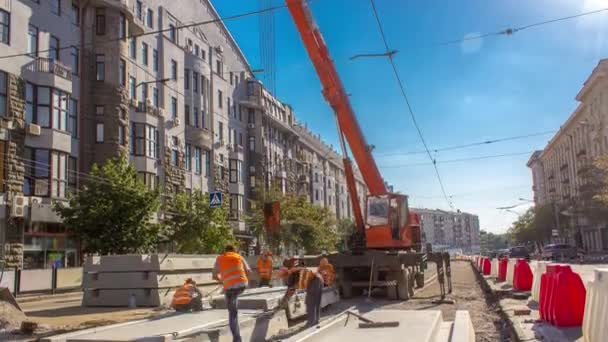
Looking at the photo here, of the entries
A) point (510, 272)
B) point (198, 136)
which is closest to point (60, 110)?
point (198, 136)

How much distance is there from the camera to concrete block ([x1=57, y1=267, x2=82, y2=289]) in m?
26.1

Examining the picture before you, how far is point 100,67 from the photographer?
34812mm

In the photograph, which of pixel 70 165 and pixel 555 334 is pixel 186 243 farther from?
pixel 555 334

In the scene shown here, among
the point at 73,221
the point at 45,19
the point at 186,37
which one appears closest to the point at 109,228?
the point at 73,221

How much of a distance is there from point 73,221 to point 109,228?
1796 millimetres

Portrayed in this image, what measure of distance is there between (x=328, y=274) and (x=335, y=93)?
5544mm

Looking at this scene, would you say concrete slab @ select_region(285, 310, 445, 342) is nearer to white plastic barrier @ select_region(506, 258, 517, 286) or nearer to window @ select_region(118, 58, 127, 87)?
white plastic barrier @ select_region(506, 258, 517, 286)

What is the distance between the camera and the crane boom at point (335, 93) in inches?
707

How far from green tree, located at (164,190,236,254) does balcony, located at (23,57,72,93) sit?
28.4 ft

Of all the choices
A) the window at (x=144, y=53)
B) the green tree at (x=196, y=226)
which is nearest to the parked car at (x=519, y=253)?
the green tree at (x=196, y=226)

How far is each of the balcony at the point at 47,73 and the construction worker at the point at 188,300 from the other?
2045 cm

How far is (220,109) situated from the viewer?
5203cm

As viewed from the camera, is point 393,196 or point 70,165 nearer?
point 393,196

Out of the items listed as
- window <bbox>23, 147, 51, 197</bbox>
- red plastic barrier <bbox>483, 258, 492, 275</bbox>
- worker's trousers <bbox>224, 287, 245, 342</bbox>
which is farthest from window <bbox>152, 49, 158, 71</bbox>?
worker's trousers <bbox>224, 287, 245, 342</bbox>
